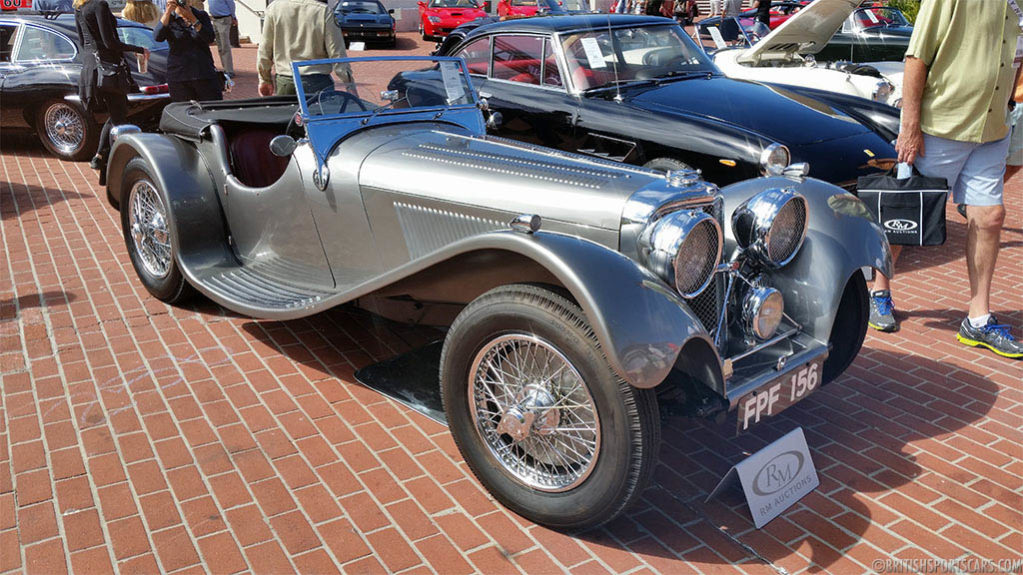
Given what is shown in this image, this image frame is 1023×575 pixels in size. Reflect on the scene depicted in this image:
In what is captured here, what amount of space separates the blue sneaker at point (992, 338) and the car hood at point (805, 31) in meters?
4.44

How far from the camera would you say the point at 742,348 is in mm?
3025

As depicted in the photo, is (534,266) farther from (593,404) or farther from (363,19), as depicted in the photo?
(363,19)

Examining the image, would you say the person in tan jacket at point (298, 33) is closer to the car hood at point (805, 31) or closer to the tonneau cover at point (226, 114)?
the tonneau cover at point (226, 114)

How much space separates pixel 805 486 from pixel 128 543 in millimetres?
2321

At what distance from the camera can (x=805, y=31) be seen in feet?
26.5

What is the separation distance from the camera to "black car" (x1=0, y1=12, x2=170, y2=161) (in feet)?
26.6

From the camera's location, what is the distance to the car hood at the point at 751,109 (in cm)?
543

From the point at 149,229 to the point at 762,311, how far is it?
3.42m

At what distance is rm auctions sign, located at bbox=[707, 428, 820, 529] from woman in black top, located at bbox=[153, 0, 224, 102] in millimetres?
5483

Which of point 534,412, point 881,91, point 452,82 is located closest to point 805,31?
point 881,91

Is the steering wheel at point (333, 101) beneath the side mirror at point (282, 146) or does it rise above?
above

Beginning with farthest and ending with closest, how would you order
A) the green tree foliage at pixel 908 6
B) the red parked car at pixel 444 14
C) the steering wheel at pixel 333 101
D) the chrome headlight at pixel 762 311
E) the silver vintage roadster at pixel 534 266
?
the red parked car at pixel 444 14 → the green tree foliage at pixel 908 6 → the steering wheel at pixel 333 101 → the chrome headlight at pixel 762 311 → the silver vintage roadster at pixel 534 266

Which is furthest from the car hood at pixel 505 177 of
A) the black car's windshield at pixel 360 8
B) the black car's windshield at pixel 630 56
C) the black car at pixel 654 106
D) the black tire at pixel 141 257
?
the black car's windshield at pixel 360 8

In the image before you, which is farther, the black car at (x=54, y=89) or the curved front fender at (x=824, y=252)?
the black car at (x=54, y=89)
